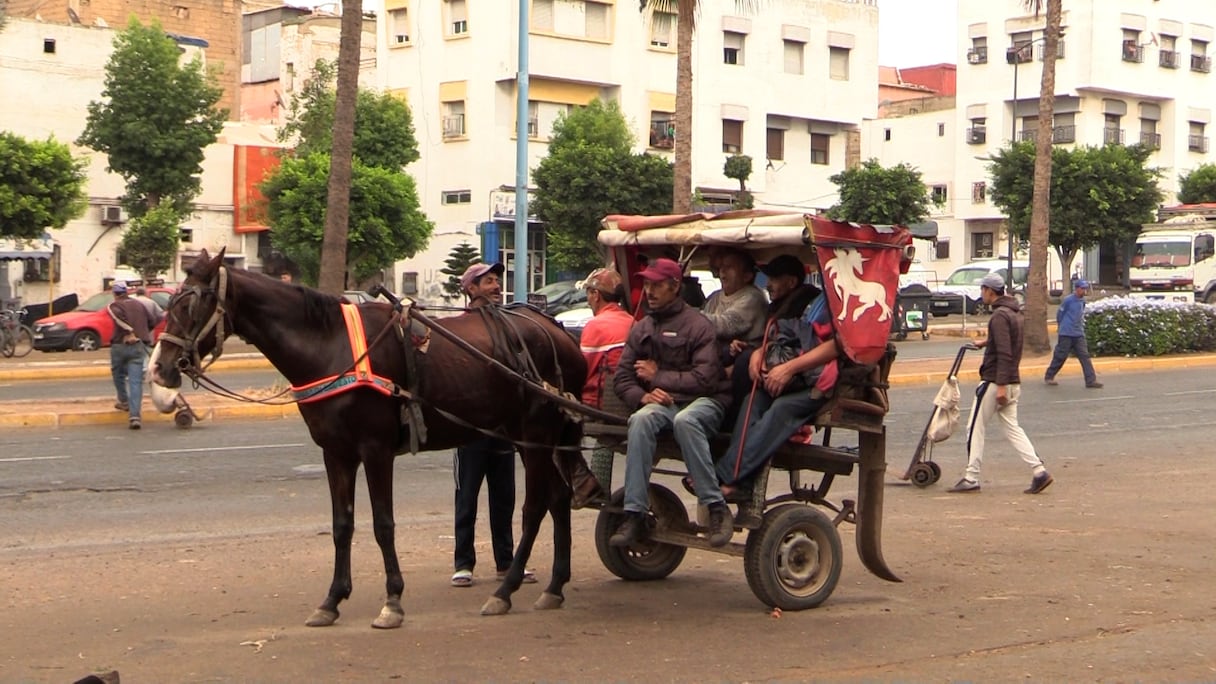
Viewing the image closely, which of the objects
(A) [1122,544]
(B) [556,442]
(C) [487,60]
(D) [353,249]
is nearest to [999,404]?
(A) [1122,544]

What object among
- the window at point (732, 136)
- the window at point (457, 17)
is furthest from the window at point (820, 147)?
the window at point (457, 17)

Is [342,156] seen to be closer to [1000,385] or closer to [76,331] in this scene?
[1000,385]

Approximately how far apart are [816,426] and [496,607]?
202 centimetres

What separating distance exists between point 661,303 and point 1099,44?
61.2 metres

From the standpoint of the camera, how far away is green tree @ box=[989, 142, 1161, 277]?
50844 millimetres

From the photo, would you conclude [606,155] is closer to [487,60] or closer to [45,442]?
[487,60]

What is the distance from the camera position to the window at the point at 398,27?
2140 inches

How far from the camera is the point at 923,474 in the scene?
1390 cm

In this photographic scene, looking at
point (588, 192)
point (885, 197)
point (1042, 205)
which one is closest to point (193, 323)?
point (1042, 205)

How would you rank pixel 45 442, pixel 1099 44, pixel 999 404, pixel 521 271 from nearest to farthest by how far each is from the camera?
pixel 999 404 → pixel 45 442 → pixel 521 271 → pixel 1099 44

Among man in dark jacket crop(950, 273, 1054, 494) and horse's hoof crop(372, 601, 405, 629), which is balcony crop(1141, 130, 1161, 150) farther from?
horse's hoof crop(372, 601, 405, 629)

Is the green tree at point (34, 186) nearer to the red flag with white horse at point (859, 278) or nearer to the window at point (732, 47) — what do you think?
the window at point (732, 47)

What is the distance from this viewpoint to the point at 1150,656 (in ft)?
23.4

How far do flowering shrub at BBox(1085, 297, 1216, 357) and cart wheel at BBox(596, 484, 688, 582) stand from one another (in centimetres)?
2230
